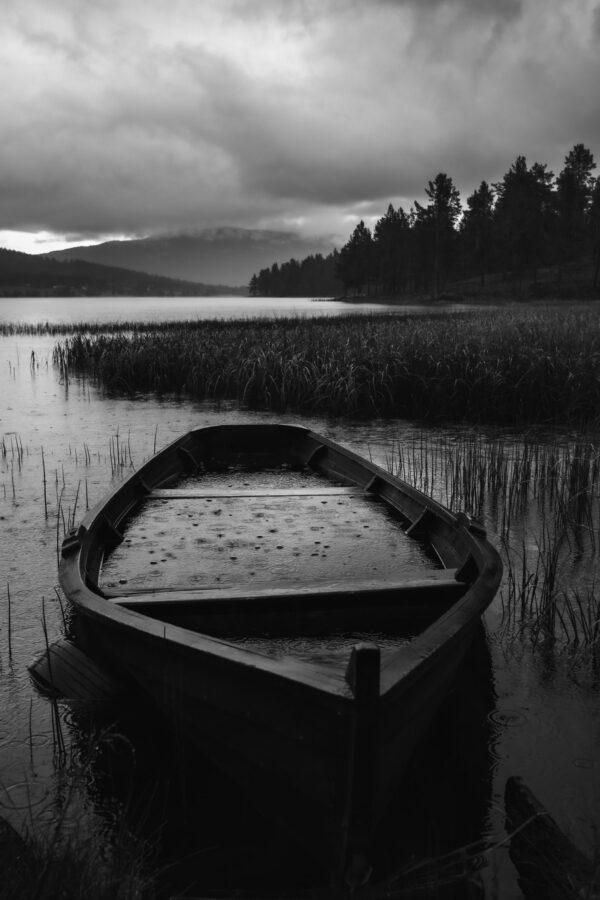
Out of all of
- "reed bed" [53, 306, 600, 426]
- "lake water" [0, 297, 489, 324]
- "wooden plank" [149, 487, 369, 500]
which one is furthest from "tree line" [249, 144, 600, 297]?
"wooden plank" [149, 487, 369, 500]

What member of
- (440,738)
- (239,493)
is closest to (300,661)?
(440,738)

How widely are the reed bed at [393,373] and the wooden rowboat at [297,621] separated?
6.88m

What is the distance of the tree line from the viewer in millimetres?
75312

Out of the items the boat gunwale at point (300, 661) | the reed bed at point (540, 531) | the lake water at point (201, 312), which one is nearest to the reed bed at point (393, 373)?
the reed bed at point (540, 531)

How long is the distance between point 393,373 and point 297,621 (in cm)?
1131

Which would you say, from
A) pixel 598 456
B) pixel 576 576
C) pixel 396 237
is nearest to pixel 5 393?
pixel 598 456

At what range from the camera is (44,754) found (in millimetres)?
3551

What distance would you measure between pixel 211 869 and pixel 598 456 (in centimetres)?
765

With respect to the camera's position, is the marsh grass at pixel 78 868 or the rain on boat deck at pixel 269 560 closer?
the marsh grass at pixel 78 868

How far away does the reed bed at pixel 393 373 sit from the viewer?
1350 cm

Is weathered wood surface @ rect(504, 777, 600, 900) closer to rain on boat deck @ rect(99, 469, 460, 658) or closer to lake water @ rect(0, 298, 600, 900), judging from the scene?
lake water @ rect(0, 298, 600, 900)

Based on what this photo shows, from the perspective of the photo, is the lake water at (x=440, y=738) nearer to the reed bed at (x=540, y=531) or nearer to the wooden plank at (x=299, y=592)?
the reed bed at (x=540, y=531)

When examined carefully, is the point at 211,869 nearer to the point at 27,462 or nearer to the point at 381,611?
the point at 381,611

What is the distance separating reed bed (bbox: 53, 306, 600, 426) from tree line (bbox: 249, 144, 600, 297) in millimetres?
59314
